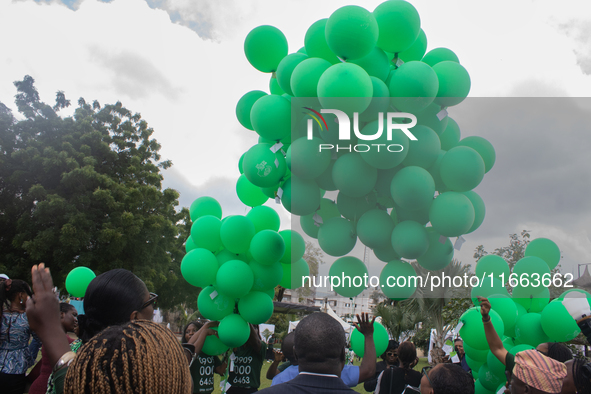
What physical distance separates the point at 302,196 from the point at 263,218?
1.00m

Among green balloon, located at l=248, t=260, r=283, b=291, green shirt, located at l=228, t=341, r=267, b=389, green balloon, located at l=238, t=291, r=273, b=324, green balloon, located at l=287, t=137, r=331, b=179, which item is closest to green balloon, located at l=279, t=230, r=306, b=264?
green balloon, located at l=248, t=260, r=283, b=291

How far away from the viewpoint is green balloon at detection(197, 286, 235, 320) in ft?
12.0

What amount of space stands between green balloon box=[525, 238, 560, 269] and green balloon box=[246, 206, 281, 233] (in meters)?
2.37

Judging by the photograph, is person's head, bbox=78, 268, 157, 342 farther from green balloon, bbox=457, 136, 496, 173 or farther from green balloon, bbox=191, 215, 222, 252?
green balloon, bbox=457, 136, 496, 173

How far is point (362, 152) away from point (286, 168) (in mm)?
806

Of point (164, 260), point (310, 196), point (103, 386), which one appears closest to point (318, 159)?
point (310, 196)

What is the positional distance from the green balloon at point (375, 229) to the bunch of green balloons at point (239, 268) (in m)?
0.79

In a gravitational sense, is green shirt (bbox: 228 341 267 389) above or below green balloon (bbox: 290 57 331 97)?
below

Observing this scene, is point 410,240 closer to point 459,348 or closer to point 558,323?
point 558,323

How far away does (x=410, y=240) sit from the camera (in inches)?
104

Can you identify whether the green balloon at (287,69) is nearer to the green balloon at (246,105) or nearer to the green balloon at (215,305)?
the green balloon at (246,105)

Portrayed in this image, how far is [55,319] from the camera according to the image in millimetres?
1663

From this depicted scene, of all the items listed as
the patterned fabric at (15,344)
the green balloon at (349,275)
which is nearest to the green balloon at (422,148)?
the green balloon at (349,275)

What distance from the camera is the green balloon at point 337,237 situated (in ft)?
9.61
